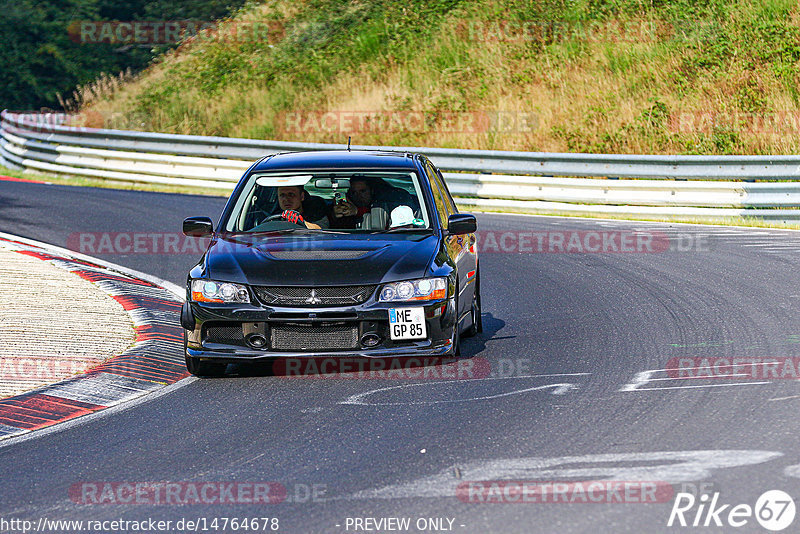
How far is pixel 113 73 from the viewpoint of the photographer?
4591cm

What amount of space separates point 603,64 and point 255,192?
2052cm

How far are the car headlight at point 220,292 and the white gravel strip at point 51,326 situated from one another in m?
1.11

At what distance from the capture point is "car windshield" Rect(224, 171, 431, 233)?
376 inches

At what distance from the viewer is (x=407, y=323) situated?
836 cm

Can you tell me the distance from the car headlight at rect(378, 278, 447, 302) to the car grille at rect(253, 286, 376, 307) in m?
0.11

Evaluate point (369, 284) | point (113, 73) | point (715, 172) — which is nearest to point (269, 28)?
point (113, 73)

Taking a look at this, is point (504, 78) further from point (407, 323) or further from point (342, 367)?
point (407, 323)

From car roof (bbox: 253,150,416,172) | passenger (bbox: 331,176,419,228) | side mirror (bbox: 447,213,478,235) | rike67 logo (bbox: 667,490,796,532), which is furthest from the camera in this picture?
car roof (bbox: 253,150,416,172)

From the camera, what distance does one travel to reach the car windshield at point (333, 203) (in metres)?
9.54

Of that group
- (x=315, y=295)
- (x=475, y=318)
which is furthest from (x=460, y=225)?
(x=315, y=295)

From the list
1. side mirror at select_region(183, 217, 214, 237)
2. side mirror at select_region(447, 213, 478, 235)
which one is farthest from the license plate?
side mirror at select_region(183, 217, 214, 237)

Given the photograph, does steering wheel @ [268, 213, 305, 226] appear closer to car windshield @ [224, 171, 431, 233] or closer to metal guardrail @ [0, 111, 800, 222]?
car windshield @ [224, 171, 431, 233]

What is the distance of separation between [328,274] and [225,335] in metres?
0.86

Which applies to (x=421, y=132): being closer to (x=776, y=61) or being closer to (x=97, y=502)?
(x=776, y=61)
